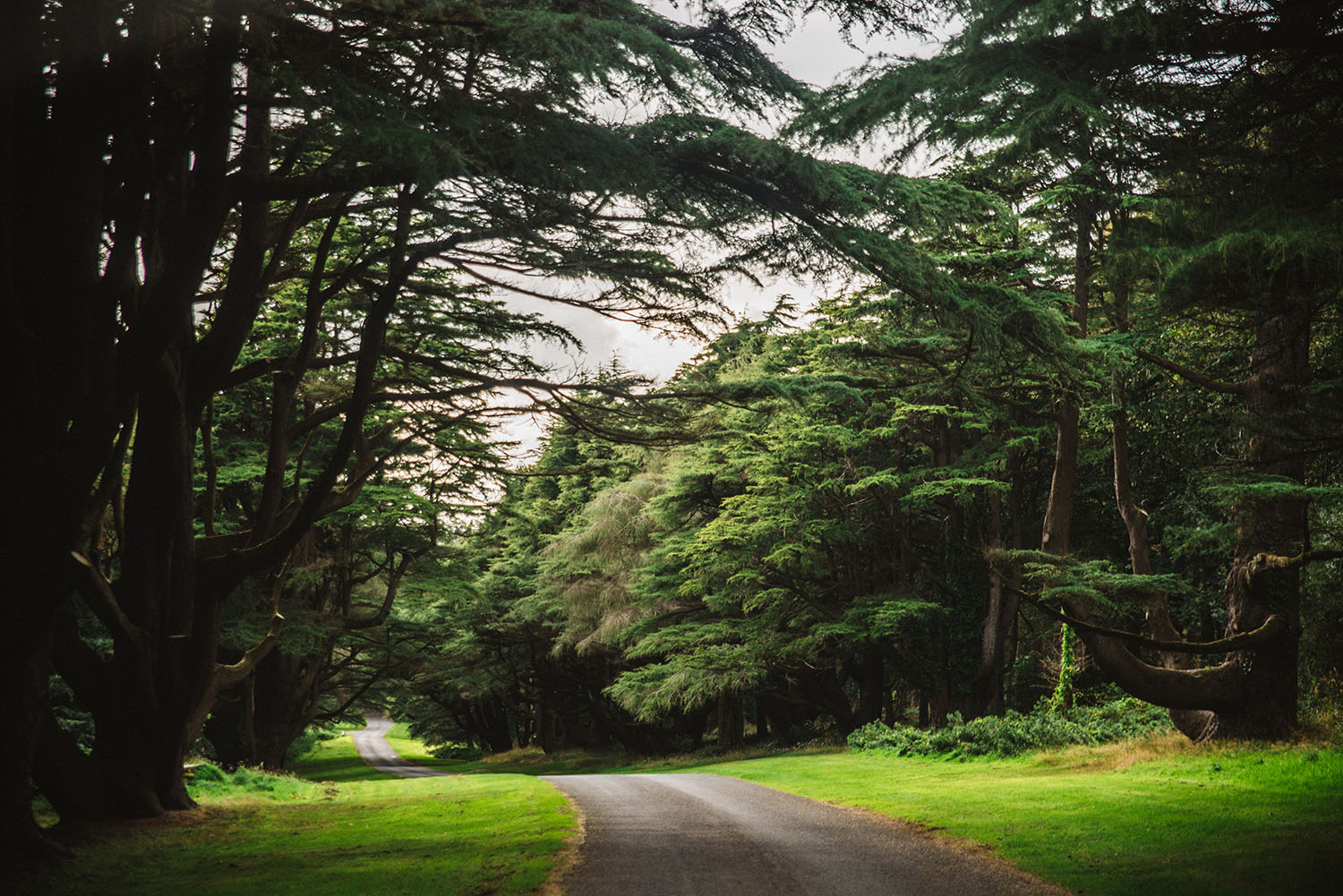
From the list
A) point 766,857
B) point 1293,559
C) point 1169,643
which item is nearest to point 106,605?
point 766,857

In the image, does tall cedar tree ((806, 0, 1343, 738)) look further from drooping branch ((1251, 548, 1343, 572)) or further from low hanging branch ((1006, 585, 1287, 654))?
low hanging branch ((1006, 585, 1287, 654))

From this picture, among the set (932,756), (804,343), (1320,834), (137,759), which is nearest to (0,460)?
(137,759)

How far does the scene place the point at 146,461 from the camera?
1229cm

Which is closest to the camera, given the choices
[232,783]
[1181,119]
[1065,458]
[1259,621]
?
[1181,119]

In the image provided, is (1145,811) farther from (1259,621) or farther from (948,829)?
(1259,621)

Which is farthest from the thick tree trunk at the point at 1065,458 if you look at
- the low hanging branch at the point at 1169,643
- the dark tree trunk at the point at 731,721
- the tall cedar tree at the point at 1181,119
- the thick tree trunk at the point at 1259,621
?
the dark tree trunk at the point at 731,721

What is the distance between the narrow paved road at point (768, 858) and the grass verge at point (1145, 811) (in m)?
0.59

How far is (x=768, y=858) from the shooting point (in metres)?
9.25

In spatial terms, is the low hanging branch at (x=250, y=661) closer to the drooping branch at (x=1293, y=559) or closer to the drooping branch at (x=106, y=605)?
the drooping branch at (x=106, y=605)

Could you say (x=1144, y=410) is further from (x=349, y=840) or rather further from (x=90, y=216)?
(x=90, y=216)

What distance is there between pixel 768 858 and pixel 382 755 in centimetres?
5529

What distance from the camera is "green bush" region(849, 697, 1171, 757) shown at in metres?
18.5

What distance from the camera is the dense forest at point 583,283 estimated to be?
7.80 m

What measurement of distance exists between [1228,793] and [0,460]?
13.9 meters
